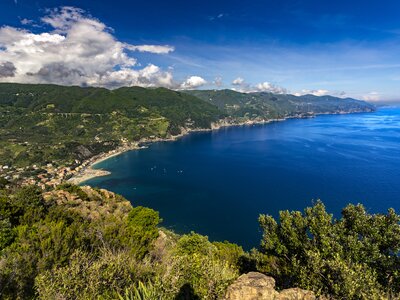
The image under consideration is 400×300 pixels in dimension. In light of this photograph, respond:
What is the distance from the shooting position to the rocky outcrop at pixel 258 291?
615 inches

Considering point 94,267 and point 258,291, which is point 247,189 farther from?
point 258,291

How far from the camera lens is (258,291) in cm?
1566

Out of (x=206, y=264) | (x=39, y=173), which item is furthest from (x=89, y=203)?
(x=39, y=173)

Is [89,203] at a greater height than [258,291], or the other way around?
[258,291]

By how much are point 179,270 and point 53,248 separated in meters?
14.3

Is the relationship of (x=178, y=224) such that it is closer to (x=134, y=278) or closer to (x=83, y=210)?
(x=83, y=210)

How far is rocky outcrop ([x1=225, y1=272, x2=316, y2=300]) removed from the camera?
15.6 m

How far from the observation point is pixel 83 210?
2329 inches

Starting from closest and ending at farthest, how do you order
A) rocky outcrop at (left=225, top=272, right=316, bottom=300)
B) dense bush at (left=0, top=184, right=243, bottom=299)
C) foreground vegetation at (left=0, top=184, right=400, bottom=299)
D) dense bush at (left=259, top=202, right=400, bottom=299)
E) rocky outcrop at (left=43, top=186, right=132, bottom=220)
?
1. rocky outcrop at (left=225, top=272, right=316, bottom=300)
2. dense bush at (left=0, top=184, right=243, bottom=299)
3. foreground vegetation at (left=0, top=184, right=400, bottom=299)
4. dense bush at (left=259, top=202, right=400, bottom=299)
5. rocky outcrop at (left=43, top=186, right=132, bottom=220)

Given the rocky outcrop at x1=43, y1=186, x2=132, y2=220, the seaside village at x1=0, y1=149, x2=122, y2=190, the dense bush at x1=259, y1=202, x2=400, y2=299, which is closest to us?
the dense bush at x1=259, y1=202, x2=400, y2=299

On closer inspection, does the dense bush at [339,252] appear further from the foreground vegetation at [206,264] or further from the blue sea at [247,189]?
Result: the blue sea at [247,189]

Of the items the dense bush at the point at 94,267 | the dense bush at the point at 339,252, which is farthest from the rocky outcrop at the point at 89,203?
the dense bush at the point at 339,252

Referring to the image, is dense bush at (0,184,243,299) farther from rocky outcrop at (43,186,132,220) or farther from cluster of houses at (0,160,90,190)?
cluster of houses at (0,160,90,190)

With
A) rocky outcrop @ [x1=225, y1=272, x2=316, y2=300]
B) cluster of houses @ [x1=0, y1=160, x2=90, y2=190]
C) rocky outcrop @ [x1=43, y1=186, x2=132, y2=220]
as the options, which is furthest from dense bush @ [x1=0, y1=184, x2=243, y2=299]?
cluster of houses @ [x1=0, y1=160, x2=90, y2=190]
